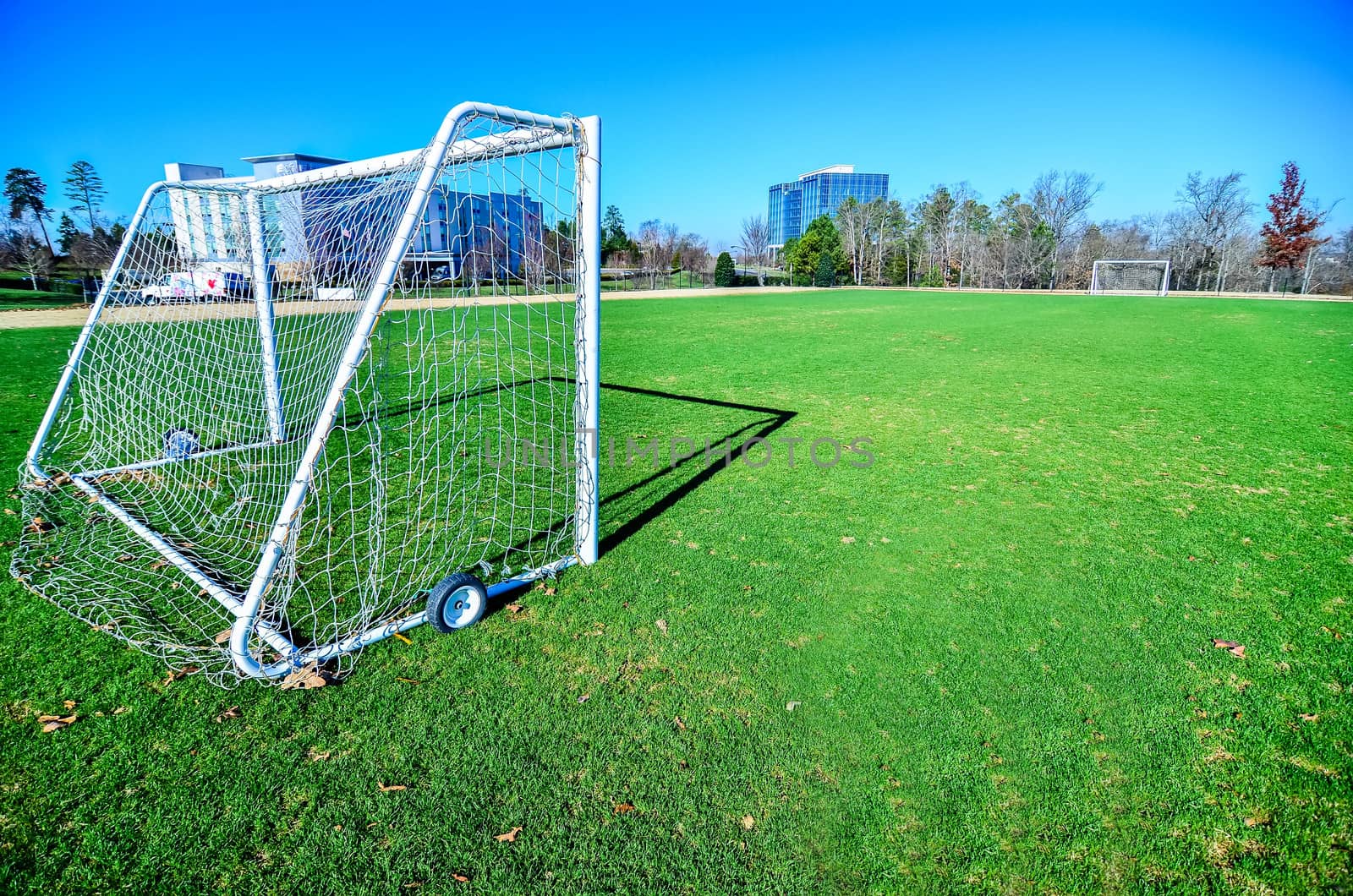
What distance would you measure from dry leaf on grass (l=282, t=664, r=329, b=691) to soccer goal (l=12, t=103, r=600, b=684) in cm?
4

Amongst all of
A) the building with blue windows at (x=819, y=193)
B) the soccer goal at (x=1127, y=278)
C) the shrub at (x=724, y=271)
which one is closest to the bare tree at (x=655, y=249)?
the shrub at (x=724, y=271)

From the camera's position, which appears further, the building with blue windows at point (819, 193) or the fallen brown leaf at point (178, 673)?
the building with blue windows at point (819, 193)

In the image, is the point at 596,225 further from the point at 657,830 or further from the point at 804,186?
the point at 804,186

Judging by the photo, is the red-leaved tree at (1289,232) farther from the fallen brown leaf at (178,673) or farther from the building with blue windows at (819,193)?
the building with blue windows at (819,193)

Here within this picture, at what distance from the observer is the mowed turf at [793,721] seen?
230 cm

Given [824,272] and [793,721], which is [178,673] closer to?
[793,721]

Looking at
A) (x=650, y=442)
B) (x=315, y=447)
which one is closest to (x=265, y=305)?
(x=650, y=442)

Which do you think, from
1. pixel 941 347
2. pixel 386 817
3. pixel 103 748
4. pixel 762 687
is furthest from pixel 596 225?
pixel 941 347

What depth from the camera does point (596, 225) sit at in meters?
4.07

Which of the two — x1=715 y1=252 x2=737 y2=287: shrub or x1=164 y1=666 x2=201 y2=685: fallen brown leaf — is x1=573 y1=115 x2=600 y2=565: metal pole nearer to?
x1=164 y1=666 x2=201 y2=685: fallen brown leaf

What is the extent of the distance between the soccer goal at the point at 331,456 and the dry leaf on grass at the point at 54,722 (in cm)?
46

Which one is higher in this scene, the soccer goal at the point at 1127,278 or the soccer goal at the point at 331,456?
the soccer goal at the point at 1127,278

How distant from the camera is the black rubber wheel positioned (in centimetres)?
357

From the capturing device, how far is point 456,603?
3691 millimetres
